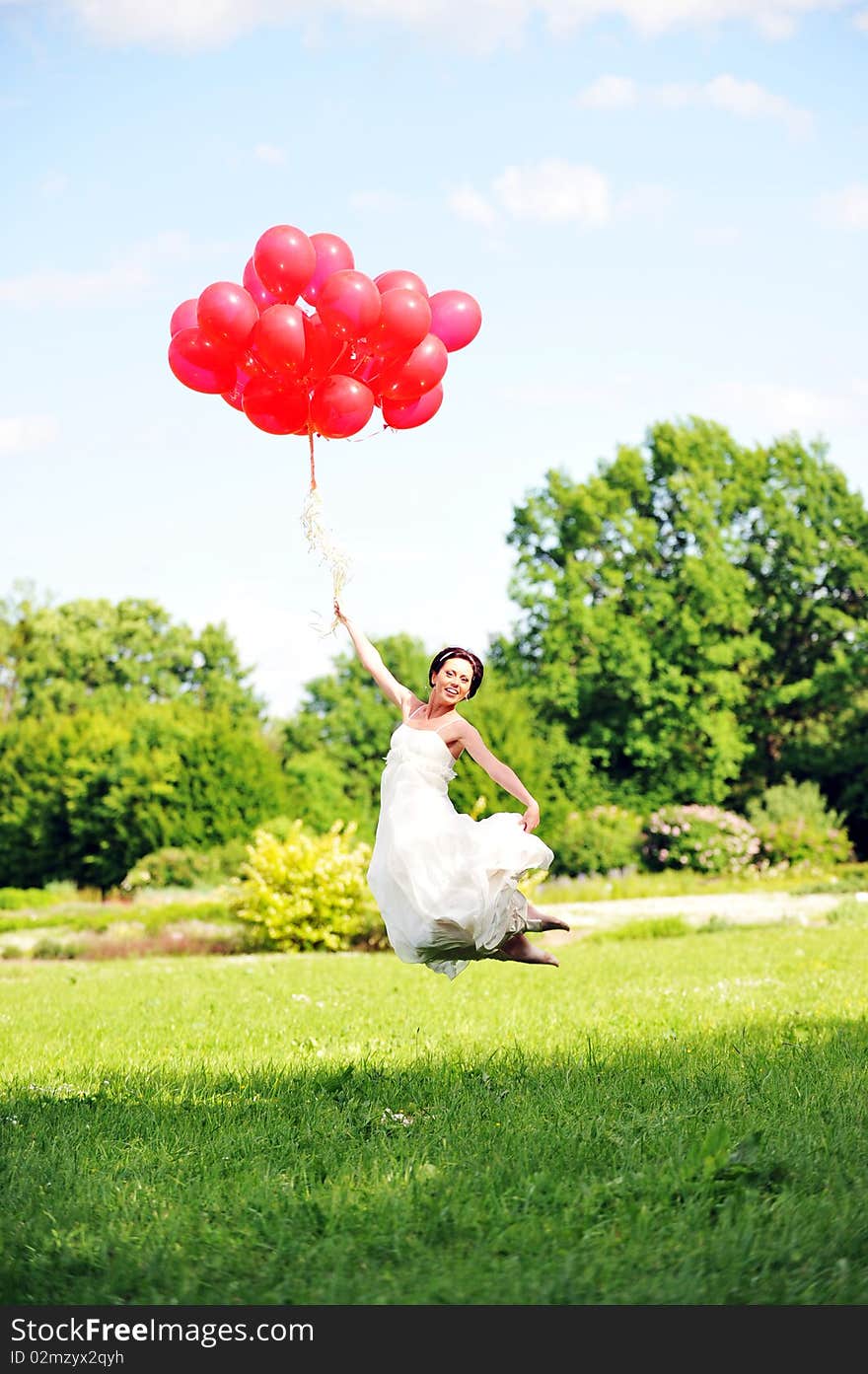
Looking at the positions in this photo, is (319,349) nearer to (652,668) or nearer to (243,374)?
(243,374)

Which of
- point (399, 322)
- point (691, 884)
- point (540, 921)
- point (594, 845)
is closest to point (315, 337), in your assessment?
point (399, 322)

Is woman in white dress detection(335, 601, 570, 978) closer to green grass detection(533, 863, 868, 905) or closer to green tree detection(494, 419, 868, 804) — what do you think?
green grass detection(533, 863, 868, 905)

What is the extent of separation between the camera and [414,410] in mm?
7465

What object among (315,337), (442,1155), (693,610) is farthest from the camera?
(693,610)

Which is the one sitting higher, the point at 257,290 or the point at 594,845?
the point at 257,290

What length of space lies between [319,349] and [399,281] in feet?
1.86

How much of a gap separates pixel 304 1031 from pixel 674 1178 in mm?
4462

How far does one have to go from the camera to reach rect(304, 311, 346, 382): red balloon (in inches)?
269

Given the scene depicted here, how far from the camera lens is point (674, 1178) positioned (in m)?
4.79

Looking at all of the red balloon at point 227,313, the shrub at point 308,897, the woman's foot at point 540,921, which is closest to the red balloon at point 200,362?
the red balloon at point 227,313

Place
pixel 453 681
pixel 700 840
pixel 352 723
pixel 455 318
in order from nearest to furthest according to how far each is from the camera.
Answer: pixel 453 681
pixel 455 318
pixel 700 840
pixel 352 723

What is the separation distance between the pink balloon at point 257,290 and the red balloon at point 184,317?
32 cm

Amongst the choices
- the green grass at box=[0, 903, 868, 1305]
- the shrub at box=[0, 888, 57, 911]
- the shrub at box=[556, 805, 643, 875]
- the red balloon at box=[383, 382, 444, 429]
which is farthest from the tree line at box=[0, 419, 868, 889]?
the red balloon at box=[383, 382, 444, 429]

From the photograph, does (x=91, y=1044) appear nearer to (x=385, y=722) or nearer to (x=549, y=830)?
(x=549, y=830)
